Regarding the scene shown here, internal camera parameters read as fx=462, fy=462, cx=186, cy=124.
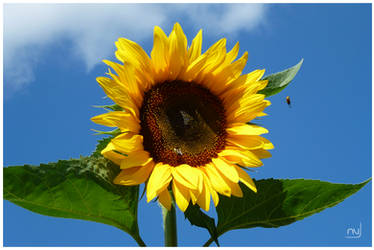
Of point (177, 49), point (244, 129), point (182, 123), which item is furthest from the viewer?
point (182, 123)

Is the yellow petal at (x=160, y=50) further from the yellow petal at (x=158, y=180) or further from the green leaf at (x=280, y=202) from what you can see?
the green leaf at (x=280, y=202)

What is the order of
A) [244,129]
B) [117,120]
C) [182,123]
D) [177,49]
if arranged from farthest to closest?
[182,123] → [244,129] → [177,49] → [117,120]

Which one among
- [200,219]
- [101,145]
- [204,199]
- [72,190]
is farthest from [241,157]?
[72,190]

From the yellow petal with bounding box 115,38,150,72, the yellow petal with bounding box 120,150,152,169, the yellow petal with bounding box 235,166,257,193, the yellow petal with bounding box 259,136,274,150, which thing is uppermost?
the yellow petal with bounding box 115,38,150,72

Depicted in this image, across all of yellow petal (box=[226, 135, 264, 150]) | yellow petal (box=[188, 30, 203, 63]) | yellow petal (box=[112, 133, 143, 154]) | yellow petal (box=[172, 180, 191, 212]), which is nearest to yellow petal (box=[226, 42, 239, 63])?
yellow petal (box=[188, 30, 203, 63])

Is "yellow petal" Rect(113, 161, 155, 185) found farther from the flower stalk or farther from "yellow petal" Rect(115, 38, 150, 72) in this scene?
"yellow petal" Rect(115, 38, 150, 72)

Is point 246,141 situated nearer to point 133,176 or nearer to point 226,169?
point 226,169
